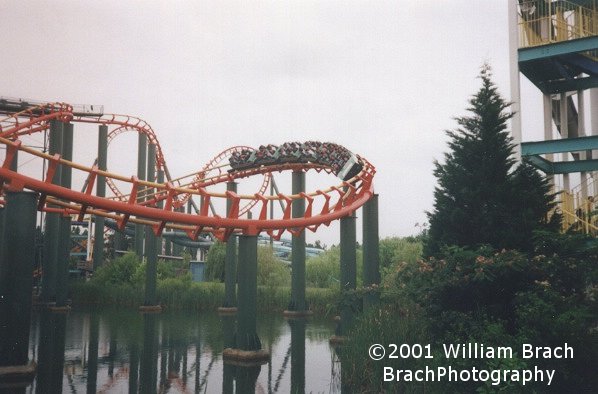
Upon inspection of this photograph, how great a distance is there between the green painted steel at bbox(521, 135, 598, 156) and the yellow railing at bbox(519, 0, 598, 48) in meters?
2.31

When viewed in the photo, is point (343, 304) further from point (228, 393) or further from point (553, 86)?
point (553, 86)

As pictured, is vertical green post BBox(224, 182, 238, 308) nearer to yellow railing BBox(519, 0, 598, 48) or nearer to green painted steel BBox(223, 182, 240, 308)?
green painted steel BBox(223, 182, 240, 308)

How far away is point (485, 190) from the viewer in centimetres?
920

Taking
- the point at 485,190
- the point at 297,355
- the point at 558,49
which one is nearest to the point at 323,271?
the point at 297,355

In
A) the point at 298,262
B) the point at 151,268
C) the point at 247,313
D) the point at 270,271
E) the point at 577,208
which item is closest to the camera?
the point at 247,313

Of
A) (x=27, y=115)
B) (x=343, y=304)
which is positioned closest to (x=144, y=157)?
(x=27, y=115)

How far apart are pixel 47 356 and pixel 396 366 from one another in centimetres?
765

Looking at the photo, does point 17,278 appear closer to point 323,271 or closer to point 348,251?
point 348,251

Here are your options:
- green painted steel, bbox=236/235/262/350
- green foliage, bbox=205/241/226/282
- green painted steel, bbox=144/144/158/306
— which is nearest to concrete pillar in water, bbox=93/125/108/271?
green painted steel, bbox=144/144/158/306

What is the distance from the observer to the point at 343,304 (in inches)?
A: 456

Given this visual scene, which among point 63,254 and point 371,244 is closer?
point 371,244

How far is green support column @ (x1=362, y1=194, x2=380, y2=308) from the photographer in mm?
15258

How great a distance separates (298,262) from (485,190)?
1044 cm

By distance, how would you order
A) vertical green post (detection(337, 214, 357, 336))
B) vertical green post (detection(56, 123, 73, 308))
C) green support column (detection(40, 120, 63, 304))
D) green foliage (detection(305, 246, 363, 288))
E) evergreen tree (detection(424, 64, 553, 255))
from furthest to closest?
1. green foliage (detection(305, 246, 363, 288))
2. green support column (detection(40, 120, 63, 304))
3. vertical green post (detection(56, 123, 73, 308))
4. vertical green post (detection(337, 214, 357, 336))
5. evergreen tree (detection(424, 64, 553, 255))
